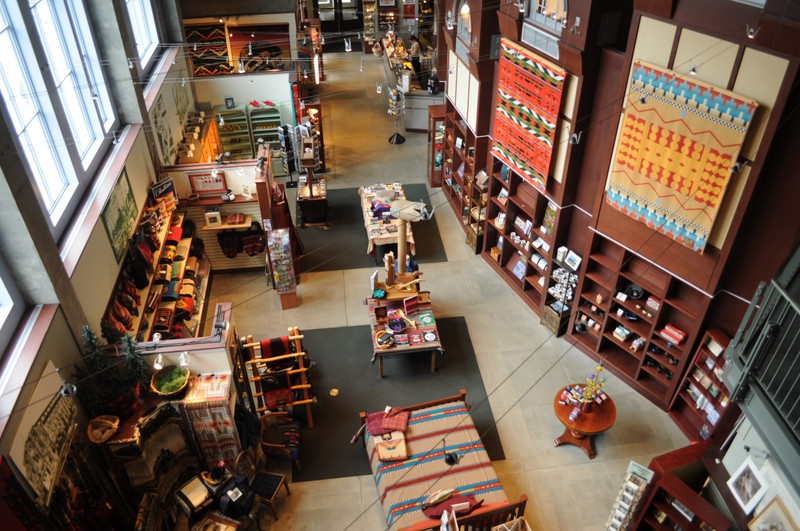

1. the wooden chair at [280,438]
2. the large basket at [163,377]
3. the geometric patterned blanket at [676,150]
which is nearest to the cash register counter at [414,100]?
the geometric patterned blanket at [676,150]

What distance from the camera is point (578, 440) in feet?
25.5

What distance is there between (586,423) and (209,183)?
7111 millimetres

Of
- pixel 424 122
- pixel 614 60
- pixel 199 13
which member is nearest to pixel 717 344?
pixel 614 60

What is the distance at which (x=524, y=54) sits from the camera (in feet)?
27.7

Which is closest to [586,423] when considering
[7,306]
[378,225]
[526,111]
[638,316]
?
[638,316]

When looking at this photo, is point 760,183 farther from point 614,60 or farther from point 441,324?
point 441,324

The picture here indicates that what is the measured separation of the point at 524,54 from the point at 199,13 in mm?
8420

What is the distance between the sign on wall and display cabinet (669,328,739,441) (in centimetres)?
316

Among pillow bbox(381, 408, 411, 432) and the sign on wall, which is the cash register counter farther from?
pillow bbox(381, 408, 411, 432)

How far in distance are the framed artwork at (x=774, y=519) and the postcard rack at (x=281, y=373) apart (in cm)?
513

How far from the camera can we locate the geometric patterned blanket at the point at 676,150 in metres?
6.04

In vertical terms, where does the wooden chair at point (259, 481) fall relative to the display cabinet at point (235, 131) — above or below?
below

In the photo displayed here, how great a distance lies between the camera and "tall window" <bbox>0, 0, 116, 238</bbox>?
6.31 m

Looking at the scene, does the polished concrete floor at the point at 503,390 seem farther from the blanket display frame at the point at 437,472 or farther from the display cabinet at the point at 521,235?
the blanket display frame at the point at 437,472
